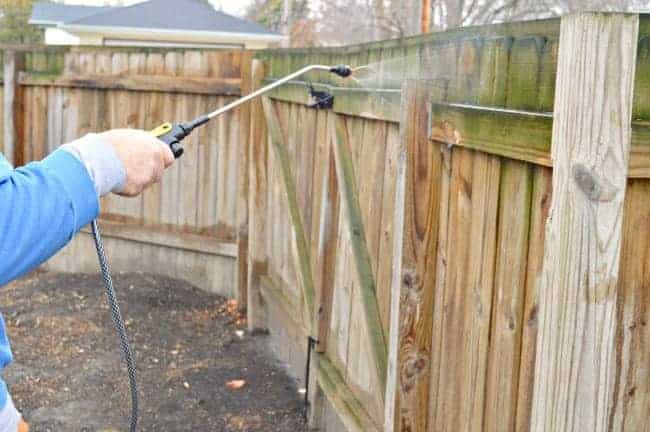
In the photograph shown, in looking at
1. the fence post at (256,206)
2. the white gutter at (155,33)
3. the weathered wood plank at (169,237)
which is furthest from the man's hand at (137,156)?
the white gutter at (155,33)

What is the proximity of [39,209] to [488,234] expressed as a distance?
1.36 meters

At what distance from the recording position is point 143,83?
7750 mm

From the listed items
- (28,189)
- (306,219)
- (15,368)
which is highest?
(28,189)

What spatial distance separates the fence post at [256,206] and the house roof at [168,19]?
1598 centimetres

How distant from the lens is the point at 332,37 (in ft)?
122

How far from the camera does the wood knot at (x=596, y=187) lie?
1987 millimetres

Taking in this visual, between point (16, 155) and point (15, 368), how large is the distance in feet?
9.78

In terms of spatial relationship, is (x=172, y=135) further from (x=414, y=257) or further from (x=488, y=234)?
(x=414, y=257)

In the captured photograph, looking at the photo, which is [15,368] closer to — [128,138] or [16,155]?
[16,155]

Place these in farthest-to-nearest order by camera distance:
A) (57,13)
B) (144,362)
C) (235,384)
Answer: (57,13), (144,362), (235,384)

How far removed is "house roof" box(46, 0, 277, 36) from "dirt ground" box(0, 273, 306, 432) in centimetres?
1508

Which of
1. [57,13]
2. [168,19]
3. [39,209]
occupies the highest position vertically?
[57,13]

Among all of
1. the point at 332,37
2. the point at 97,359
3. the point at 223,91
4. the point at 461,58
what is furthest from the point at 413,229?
the point at 332,37

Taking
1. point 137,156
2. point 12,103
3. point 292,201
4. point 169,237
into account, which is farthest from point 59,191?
point 12,103
